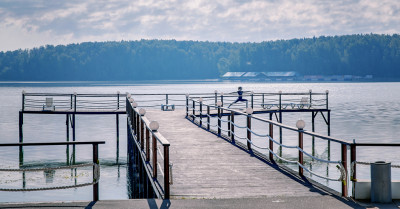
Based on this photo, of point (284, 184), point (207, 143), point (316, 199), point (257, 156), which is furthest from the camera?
point (207, 143)

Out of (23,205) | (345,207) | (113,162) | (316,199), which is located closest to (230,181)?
(316,199)

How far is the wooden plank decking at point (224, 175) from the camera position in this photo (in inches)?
322

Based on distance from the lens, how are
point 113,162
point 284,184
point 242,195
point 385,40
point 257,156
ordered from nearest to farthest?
point 242,195, point 284,184, point 257,156, point 113,162, point 385,40

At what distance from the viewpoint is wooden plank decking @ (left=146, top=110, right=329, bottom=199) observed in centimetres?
819

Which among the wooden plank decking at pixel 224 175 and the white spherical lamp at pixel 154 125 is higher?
the white spherical lamp at pixel 154 125

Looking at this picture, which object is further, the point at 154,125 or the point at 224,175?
the point at 224,175

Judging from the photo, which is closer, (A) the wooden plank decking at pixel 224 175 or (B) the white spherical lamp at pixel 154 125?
(A) the wooden plank decking at pixel 224 175

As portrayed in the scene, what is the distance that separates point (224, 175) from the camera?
9.59 m

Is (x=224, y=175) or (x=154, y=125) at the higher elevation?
(x=154, y=125)

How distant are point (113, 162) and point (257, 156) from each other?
14.2 m

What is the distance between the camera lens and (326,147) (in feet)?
99.4

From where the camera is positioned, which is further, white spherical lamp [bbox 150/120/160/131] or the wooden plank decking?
white spherical lamp [bbox 150/120/160/131]

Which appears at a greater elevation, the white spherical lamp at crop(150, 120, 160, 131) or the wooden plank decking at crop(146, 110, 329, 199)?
the white spherical lamp at crop(150, 120, 160, 131)

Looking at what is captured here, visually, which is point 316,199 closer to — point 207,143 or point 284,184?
point 284,184
